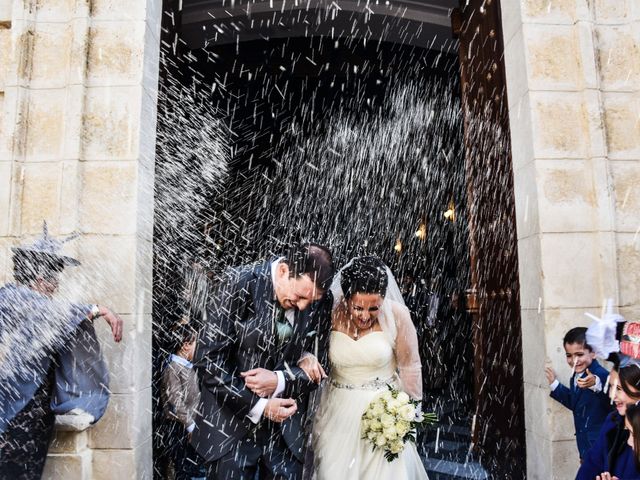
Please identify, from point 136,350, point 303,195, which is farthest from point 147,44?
point 303,195

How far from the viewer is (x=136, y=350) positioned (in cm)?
415

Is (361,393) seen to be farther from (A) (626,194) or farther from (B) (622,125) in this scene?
(B) (622,125)

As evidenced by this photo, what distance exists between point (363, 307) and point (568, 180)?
199 centimetres

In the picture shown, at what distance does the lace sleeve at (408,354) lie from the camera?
164 inches

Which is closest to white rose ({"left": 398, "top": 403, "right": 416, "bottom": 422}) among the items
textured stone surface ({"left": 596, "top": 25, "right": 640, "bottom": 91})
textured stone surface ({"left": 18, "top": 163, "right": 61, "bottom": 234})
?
textured stone surface ({"left": 18, "top": 163, "right": 61, "bottom": 234})

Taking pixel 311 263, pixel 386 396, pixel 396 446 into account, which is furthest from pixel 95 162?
pixel 396 446

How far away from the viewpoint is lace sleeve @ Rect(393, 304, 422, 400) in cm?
417

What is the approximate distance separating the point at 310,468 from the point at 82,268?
2206 mm

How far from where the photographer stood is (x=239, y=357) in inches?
136

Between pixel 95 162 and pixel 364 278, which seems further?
pixel 95 162

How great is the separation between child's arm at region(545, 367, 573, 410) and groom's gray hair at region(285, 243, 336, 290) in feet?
6.43

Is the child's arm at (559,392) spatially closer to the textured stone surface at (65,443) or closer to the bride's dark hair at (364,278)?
the bride's dark hair at (364,278)

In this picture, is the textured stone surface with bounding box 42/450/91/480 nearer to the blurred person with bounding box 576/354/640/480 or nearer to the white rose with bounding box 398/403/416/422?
the white rose with bounding box 398/403/416/422

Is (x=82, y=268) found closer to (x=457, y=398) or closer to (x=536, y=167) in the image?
(x=536, y=167)
